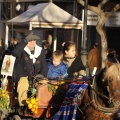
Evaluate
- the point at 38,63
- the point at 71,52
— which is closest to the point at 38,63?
the point at 38,63

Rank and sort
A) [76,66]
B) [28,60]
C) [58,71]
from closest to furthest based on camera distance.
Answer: [76,66], [28,60], [58,71]

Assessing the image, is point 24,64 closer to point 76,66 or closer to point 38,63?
point 38,63

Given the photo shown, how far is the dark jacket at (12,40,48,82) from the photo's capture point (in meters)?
9.00

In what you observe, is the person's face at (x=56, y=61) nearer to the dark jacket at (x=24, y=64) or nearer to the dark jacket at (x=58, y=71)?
the dark jacket at (x=58, y=71)

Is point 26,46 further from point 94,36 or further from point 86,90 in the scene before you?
point 94,36

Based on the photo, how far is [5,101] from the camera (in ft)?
29.1

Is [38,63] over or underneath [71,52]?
underneath

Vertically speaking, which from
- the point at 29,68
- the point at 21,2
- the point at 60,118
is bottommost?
the point at 60,118

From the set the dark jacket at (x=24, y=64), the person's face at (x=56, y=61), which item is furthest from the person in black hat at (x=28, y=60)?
the person's face at (x=56, y=61)

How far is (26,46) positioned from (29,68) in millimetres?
391

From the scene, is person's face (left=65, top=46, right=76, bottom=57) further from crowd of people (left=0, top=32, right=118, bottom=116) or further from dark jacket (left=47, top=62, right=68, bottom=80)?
dark jacket (left=47, top=62, right=68, bottom=80)

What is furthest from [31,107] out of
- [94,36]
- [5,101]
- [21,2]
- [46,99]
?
[21,2]

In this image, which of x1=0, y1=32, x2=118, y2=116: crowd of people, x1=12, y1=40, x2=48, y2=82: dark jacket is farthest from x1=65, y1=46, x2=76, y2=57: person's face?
x1=12, y1=40, x2=48, y2=82: dark jacket

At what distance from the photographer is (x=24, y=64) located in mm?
9000
